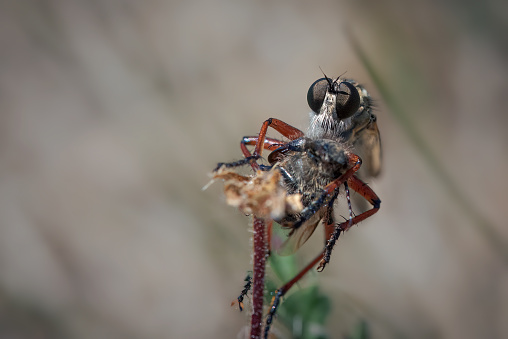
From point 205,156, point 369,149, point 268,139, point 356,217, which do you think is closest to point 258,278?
point 356,217

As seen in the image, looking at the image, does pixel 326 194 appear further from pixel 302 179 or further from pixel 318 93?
pixel 318 93

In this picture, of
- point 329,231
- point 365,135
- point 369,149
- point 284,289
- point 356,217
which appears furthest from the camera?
point 369,149

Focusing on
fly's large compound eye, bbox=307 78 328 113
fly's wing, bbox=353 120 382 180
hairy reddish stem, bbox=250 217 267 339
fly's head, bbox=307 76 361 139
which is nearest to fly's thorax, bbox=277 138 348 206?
hairy reddish stem, bbox=250 217 267 339

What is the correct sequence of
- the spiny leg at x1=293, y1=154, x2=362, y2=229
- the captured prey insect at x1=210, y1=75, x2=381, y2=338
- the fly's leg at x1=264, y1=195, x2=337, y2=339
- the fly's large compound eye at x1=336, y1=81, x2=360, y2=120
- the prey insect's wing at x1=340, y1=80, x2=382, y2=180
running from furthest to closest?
the prey insect's wing at x1=340, y1=80, x2=382, y2=180 < the fly's large compound eye at x1=336, y1=81, x2=360, y2=120 < the fly's leg at x1=264, y1=195, x2=337, y2=339 < the spiny leg at x1=293, y1=154, x2=362, y2=229 < the captured prey insect at x1=210, y1=75, x2=381, y2=338

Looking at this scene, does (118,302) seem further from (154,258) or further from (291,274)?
(291,274)

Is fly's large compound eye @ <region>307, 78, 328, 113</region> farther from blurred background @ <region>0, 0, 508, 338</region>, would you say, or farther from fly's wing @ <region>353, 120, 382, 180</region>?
blurred background @ <region>0, 0, 508, 338</region>

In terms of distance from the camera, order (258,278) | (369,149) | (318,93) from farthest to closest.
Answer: (369,149), (318,93), (258,278)

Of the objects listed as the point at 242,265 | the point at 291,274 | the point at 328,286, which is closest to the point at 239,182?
the point at 291,274
